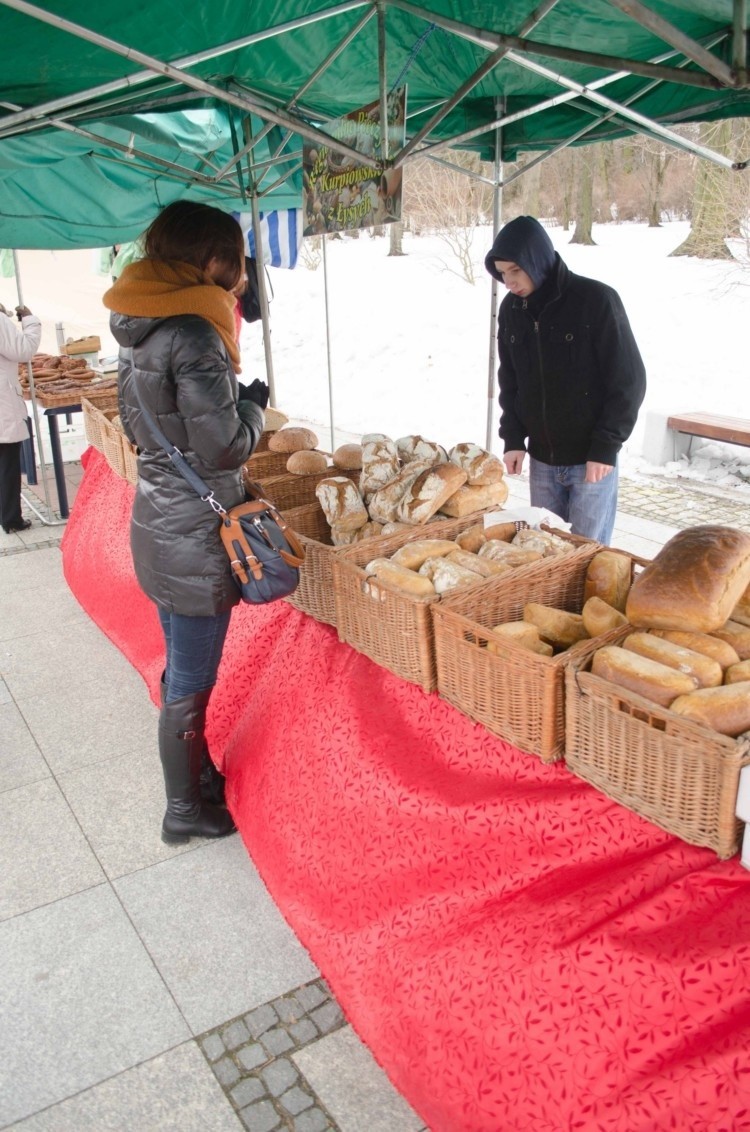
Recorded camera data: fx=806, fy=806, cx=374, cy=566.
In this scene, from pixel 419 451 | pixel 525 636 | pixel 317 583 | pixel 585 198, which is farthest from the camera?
pixel 585 198

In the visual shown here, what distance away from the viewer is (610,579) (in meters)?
1.93

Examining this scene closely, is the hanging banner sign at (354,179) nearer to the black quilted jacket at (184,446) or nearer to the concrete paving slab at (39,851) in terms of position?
the black quilted jacket at (184,446)

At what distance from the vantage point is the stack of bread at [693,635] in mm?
1338

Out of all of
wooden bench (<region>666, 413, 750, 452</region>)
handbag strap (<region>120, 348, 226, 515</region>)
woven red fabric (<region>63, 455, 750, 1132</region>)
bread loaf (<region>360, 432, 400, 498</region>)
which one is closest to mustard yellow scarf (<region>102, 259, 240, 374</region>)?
handbag strap (<region>120, 348, 226, 515</region>)

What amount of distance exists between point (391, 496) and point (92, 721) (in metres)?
1.68

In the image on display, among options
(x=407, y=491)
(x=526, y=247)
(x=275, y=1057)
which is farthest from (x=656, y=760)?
(x=526, y=247)

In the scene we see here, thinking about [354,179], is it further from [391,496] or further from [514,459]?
[391,496]

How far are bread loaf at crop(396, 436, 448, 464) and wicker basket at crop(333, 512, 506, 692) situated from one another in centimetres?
39

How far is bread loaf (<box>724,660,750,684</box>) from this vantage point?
1.42m

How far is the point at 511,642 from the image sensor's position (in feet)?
5.29

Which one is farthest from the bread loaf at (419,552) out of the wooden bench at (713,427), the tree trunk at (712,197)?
the tree trunk at (712,197)

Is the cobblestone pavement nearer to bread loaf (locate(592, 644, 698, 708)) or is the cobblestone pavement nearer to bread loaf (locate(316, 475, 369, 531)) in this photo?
bread loaf (locate(592, 644, 698, 708))

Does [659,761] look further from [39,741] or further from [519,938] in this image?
[39,741]

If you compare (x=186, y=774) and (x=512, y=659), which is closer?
(x=512, y=659)
